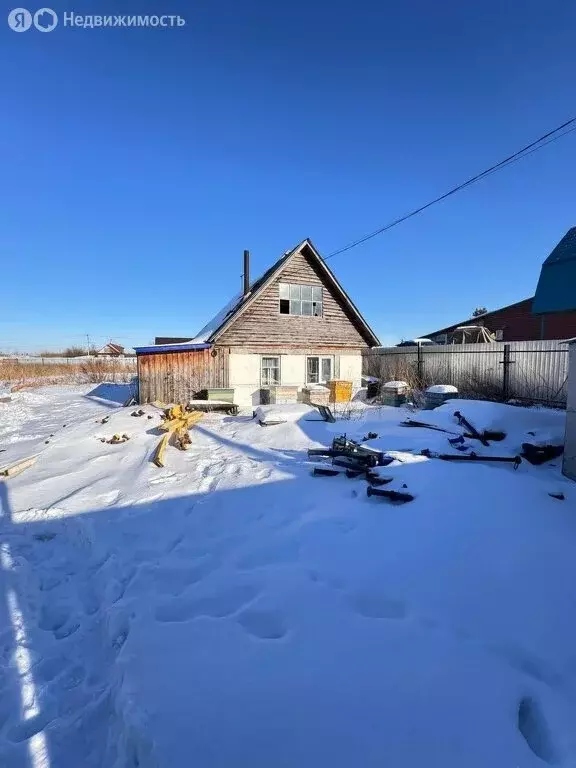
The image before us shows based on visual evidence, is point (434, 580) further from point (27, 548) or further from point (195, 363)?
point (195, 363)

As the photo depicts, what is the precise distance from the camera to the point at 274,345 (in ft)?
52.6

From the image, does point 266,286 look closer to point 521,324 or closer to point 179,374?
point 179,374

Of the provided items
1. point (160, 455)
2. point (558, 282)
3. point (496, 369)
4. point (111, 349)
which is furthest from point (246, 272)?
point (111, 349)

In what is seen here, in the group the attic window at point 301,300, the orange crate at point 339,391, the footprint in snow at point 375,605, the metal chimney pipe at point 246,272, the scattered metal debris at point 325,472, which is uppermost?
the metal chimney pipe at point 246,272

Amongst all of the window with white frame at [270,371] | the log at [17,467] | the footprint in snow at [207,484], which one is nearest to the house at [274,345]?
the window with white frame at [270,371]

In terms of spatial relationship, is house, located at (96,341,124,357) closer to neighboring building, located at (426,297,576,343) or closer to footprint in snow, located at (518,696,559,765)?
neighboring building, located at (426,297,576,343)

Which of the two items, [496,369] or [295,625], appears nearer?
[295,625]

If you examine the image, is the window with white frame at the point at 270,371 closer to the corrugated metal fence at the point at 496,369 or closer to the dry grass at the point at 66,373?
the corrugated metal fence at the point at 496,369

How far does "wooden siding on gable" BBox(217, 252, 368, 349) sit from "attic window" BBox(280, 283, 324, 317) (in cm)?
20

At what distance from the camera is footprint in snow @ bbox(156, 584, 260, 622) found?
2.90m

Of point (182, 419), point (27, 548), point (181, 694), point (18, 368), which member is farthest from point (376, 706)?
point (18, 368)

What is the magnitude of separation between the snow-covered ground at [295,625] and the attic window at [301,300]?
11.8 metres

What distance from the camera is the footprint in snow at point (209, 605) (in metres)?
2.90

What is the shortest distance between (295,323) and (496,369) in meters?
8.41
